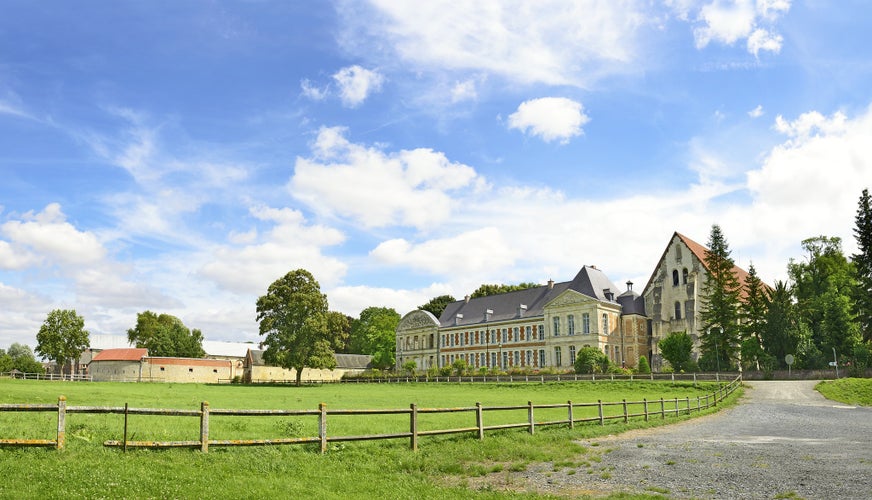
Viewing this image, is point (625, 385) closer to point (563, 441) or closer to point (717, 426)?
point (717, 426)

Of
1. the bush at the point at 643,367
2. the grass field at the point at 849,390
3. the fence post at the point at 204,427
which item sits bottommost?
the grass field at the point at 849,390

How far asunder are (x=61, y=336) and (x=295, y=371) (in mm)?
32588

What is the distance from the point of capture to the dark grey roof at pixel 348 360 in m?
102

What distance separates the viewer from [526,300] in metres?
83.2

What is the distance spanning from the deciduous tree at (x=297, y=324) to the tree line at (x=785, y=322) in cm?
3465

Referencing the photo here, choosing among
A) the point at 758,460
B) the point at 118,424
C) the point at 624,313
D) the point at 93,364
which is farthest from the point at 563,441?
the point at 93,364

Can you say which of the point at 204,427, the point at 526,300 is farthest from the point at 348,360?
the point at 204,427

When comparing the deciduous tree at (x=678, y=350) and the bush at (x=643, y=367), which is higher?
the deciduous tree at (x=678, y=350)

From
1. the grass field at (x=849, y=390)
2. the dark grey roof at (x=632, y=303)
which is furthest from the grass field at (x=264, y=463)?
the dark grey roof at (x=632, y=303)

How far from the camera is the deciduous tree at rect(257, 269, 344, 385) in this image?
63.6 meters

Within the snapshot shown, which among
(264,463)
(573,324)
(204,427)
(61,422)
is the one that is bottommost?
(264,463)

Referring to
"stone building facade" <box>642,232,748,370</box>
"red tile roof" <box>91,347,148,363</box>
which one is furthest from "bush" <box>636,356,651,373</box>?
"red tile roof" <box>91,347,148,363</box>

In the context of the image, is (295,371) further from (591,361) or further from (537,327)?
(591,361)

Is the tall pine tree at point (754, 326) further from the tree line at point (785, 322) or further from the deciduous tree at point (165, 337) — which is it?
the deciduous tree at point (165, 337)
